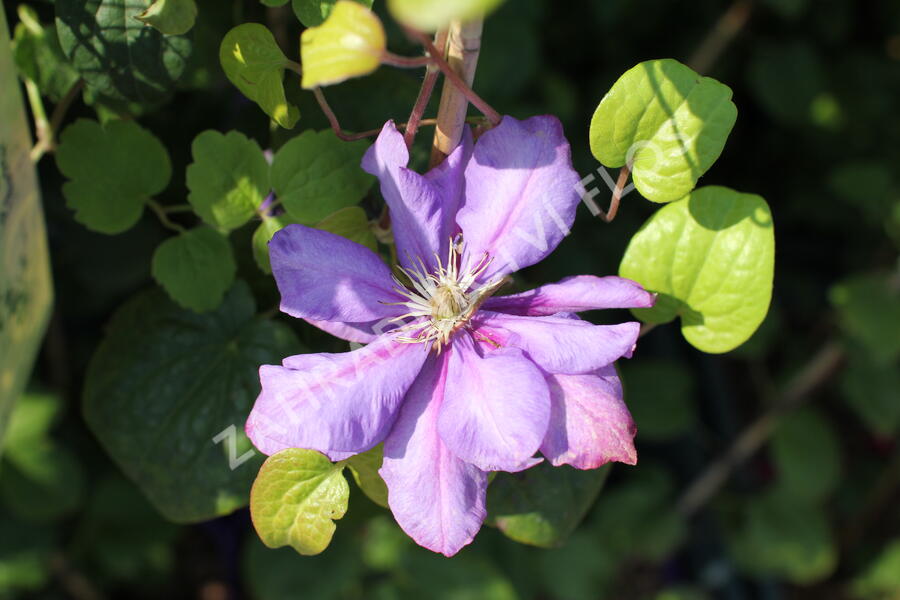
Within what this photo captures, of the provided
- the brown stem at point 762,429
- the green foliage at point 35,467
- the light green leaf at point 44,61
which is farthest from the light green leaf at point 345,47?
the brown stem at point 762,429

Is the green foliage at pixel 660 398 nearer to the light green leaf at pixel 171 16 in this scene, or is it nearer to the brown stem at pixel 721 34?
the brown stem at pixel 721 34

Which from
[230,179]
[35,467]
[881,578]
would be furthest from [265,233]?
[881,578]

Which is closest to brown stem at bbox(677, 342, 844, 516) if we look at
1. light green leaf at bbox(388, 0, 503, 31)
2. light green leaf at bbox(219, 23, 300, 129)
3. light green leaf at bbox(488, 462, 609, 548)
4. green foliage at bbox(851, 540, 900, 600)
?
green foliage at bbox(851, 540, 900, 600)

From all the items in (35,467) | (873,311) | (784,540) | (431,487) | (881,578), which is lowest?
(881,578)

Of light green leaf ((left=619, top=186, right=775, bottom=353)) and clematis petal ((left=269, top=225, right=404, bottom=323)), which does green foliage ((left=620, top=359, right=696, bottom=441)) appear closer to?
light green leaf ((left=619, top=186, right=775, bottom=353))

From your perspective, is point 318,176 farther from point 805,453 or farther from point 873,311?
point 805,453

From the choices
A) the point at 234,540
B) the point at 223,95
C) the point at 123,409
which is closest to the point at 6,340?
the point at 123,409
